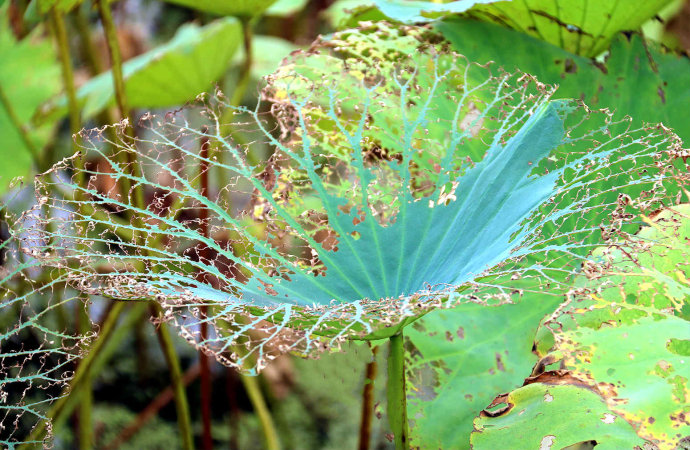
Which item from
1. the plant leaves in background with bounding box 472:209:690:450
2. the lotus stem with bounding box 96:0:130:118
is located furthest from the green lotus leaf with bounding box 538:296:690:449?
the lotus stem with bounding box 96:0:130:118

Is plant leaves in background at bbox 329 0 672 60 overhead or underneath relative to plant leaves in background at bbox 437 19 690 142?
overhead

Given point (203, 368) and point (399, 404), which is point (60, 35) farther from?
point (399, 404)

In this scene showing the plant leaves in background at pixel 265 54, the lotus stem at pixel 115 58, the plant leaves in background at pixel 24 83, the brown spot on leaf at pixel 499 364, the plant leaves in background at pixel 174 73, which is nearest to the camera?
the brown spot on leaf at pixel 499 364

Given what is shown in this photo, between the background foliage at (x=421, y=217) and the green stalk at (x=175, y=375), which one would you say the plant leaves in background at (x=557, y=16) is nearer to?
the background foliage at (x=421, y=217)

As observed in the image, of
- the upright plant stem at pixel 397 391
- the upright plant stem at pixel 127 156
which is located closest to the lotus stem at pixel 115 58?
the upright plant stem at pixel 127 156

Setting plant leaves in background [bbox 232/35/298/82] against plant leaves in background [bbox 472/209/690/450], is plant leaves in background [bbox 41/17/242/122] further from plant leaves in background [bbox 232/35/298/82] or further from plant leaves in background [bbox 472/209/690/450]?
plant leaves in background [bbox 472/209/690/450]

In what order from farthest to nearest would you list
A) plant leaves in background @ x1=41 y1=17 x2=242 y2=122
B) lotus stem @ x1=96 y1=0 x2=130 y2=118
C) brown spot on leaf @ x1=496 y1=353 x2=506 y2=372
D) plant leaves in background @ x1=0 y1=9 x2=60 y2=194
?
plant leaves in background @ x1=0 y1=9 x2=60 y2=194 < plant leaves in background @ x1=41 y1=17 x2=242 y2=122 < lotus stem @ x1=96 y1=0 x2=130 y2=118 < brown spot on leaf @ x1=496 y1=353 x2=506 y2=372

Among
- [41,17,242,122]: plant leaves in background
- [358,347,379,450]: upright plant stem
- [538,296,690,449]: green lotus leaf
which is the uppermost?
[41,17,242,122]: plant leaves in background
